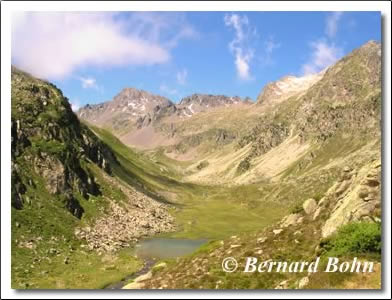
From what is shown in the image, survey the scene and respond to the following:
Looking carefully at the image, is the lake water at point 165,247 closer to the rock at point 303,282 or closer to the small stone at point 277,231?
the small stone at point 277,231

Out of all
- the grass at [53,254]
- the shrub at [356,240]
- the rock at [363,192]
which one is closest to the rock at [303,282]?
the shrub at [356,240]

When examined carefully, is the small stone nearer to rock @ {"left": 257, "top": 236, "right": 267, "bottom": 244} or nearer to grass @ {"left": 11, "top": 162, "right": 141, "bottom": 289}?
rock @ {"left": 257, "top": 236, "right": 267, "bottom": 244}

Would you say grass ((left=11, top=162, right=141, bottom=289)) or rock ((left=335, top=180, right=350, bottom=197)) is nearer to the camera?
rock ((left=335, top=180, right=350, bottom=197))

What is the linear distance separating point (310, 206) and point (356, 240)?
7.00 m

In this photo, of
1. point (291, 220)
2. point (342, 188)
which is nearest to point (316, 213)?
point (291, 220)

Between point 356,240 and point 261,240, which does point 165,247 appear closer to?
point 261,240

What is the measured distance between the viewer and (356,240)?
1223 inches

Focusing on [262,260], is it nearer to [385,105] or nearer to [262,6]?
[385,105]

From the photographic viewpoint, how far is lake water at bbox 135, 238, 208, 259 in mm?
75912

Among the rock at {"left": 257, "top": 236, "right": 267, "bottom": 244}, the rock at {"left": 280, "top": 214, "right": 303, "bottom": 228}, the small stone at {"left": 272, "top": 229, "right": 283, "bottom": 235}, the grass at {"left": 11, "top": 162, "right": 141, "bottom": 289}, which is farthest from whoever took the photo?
the grass at {"left": 11, "top": 162, "right": 141, "bottom": 289}

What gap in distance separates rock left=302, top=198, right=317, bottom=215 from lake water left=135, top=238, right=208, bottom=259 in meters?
39.2

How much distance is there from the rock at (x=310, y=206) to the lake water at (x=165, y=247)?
39213 mm

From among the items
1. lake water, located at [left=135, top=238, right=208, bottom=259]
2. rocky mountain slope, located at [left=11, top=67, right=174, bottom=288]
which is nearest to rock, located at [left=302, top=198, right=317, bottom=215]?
rocky mountain slope, located at [left=11, top=67, right=174, bottom=288]

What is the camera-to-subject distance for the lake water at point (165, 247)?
75912 mm
